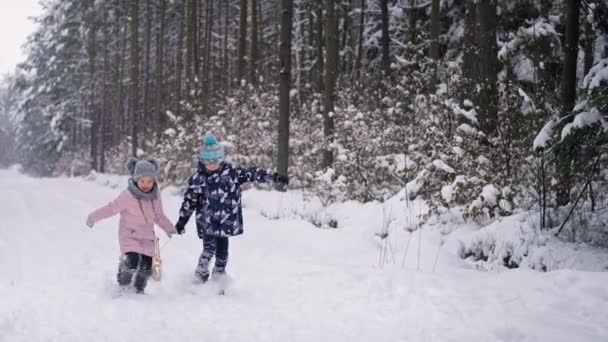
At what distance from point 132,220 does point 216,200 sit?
903 millimetres

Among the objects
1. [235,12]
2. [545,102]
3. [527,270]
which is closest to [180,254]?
[527,270]

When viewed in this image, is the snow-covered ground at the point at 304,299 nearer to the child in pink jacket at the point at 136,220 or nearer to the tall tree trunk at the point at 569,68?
the child in pink jacket at the point at 136,220

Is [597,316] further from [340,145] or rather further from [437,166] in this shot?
[340,145]

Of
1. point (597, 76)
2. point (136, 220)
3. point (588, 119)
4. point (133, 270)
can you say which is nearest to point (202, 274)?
point (133, 270)

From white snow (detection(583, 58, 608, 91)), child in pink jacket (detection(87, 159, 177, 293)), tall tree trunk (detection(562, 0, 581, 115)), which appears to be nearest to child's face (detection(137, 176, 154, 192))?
child in pink jacket (detection(87, 159, 177, 293))

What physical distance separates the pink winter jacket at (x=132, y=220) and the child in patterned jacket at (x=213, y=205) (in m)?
0.34

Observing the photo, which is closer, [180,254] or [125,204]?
[125,204]

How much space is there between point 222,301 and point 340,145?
661cm

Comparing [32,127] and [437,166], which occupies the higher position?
[32,127]

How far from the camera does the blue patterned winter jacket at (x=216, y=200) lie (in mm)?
5785

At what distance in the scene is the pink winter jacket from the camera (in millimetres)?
5496

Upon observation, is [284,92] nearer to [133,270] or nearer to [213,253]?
[213,253]

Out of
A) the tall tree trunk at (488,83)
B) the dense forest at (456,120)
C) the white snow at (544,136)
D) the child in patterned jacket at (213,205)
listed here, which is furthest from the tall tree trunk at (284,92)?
the white snow at (544,136)

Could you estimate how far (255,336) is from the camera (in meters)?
4.21
